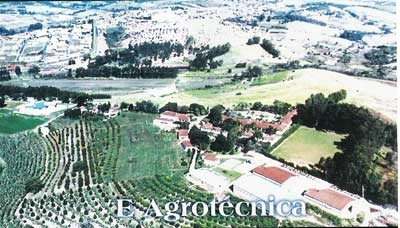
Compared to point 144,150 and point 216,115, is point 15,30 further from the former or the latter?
point 216,115

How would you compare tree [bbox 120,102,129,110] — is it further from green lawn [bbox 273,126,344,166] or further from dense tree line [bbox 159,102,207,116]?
green lawn [bbox 273,126,344,166]

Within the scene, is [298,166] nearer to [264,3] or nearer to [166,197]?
[166,197]

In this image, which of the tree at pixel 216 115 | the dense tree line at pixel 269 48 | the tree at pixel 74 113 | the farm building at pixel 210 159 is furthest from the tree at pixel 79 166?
the dense tree line at pixel 269 48

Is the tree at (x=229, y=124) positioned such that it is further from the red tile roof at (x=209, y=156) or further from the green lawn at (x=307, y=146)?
the green lawn at (x=307, y=146)

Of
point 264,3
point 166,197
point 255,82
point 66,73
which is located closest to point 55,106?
point 66,73

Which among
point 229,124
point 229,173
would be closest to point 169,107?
point 229,124
